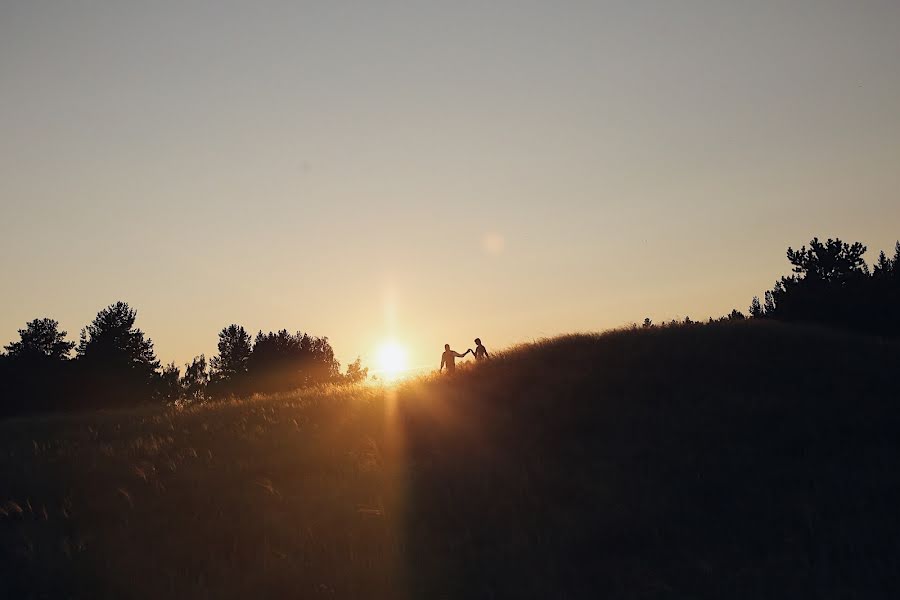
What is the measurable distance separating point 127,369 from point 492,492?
189 feet

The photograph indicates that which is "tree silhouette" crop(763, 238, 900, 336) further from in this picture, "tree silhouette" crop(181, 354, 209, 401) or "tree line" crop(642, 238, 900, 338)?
"tree silhouette" crop(181, 354, 209, 401)

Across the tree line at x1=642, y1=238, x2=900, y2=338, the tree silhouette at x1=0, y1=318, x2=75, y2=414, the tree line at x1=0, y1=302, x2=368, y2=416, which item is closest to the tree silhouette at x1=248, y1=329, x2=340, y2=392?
the tree line at x1=0, y1=302, x2=368, y2=416

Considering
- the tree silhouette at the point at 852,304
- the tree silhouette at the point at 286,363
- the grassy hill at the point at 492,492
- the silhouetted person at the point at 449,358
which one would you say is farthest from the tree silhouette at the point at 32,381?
the tree silhouette at the point at 852,304

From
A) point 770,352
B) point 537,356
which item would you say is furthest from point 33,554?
point 770,352

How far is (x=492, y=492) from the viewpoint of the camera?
11555 millimetres

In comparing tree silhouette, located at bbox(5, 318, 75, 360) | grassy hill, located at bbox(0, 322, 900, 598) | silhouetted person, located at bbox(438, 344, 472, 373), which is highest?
tree silhouette, located at bbox(5, 318, 75, 360)

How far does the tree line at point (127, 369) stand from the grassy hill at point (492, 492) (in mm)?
33287

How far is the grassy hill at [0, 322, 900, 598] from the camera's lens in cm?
838

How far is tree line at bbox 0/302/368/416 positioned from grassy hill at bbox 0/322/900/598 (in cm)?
3329

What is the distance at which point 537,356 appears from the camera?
22.5m

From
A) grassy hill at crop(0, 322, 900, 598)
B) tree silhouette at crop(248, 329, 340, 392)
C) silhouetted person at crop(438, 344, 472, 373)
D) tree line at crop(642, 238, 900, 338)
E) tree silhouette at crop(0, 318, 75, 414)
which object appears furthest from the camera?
tree silhouette at crop(248, 329, 340, 392)

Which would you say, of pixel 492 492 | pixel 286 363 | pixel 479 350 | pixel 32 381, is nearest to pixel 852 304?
pixel 479 350

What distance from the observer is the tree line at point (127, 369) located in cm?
5306

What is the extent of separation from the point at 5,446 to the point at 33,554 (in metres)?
10.6
